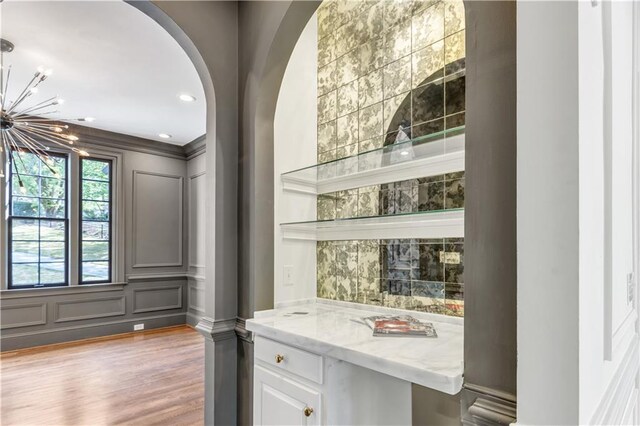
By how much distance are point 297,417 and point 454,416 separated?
2.09ft

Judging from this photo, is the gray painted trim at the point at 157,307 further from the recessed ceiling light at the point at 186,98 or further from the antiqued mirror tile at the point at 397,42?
the antiqued mirror tile at the point at 397,42

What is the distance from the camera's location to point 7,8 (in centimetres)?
247

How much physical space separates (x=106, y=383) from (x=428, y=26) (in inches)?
156

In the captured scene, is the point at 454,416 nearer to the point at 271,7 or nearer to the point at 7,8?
the point at 271,7

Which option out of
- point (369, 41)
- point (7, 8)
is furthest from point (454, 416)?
point (7, 8)

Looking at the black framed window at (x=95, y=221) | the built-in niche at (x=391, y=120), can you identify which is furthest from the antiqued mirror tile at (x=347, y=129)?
the black framed window at (x=95, y=221)

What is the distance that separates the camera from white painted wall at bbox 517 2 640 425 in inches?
24.7

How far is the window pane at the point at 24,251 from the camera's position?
4676mm

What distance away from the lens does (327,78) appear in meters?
2.29

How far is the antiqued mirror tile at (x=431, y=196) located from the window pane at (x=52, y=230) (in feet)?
17.2

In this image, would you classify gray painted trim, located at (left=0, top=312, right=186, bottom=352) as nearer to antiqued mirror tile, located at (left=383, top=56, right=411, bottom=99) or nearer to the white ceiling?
the white ceiling

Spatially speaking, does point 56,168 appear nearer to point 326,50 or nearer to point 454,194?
point 326,50

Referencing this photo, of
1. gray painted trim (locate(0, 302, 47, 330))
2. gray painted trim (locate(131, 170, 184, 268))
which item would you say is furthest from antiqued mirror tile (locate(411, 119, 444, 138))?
gray painted trim (locate(0, 302, 47, 330))

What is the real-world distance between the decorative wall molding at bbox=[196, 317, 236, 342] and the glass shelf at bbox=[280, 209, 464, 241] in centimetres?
57
